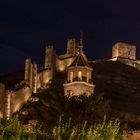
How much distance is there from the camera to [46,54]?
113m

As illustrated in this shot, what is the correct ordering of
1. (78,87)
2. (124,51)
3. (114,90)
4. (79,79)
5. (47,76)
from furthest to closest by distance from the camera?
(124,51) → (114,90) → (47,76) → (79,79) → (78,87)

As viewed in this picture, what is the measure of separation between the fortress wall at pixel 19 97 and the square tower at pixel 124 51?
122 feet

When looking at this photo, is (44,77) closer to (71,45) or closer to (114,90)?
(114,90)

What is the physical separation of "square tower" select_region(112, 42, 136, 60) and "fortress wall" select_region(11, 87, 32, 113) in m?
37.2

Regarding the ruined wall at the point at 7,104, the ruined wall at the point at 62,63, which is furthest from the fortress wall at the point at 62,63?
the ruined wall at the point at 7,104

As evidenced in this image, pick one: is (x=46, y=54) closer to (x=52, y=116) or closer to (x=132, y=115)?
(x=132, y=115)

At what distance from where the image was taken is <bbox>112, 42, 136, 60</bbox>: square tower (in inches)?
5369

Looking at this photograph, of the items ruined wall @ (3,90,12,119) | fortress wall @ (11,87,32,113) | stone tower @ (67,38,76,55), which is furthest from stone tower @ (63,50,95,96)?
stone tower @ (67,38,76,55)

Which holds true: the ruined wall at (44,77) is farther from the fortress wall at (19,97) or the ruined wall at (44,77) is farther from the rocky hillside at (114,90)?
the fortress wall at (19,97)

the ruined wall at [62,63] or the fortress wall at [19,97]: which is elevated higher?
the ruined wall at [62,63]

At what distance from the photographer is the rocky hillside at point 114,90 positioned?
88500mm

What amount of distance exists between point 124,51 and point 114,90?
2765cm

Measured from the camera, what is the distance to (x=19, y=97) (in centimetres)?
10044

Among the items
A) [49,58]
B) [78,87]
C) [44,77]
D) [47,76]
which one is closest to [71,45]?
[49,58]
